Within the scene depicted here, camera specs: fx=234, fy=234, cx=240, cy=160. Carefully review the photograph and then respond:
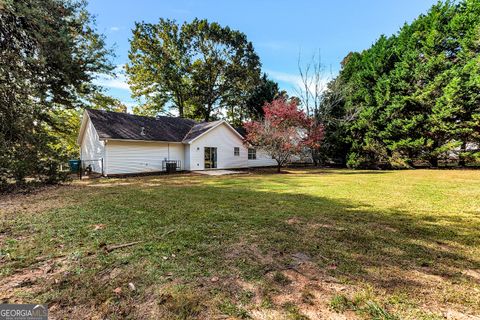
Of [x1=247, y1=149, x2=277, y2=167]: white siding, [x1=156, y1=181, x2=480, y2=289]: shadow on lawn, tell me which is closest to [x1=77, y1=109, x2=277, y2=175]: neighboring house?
[x1=247, y1=149, x2=277, y2=167]: white siding

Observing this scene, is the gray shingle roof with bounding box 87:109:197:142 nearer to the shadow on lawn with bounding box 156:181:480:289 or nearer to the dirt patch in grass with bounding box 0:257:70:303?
the shadow on lawn with bounding box 156:181:480:289

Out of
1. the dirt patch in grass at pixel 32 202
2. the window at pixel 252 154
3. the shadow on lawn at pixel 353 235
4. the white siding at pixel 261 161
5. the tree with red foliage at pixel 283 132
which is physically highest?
the tree with red foliage at pixel 283 132

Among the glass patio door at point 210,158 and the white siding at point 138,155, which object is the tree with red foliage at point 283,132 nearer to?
the glass patio door at point 210,158

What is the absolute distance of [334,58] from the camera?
861 inches

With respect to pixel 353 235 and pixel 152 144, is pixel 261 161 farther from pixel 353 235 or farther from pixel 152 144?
pixel 353 235

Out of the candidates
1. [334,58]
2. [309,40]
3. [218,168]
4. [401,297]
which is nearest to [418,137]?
[334,58]

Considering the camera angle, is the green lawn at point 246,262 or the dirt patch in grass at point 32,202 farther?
the dirt patch in grass at point 32,202

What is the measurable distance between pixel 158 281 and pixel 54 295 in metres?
1.00

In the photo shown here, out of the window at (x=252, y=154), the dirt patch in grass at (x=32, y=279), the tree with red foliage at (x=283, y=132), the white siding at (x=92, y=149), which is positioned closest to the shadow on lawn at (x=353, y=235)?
the dirt patch in grass at (x=32, y=279)

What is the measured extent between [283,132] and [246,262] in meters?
14.6

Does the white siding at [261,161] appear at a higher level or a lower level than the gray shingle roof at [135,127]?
lower

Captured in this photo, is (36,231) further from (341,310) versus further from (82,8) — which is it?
(82,8)

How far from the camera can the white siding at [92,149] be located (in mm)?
15382

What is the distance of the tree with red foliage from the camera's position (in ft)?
55.0
